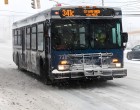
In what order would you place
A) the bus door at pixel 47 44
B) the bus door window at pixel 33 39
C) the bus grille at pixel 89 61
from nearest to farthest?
the bus grille at pixel 89 61 → the bus door at pixel 47 44 → the bus door window at pixel 33 39

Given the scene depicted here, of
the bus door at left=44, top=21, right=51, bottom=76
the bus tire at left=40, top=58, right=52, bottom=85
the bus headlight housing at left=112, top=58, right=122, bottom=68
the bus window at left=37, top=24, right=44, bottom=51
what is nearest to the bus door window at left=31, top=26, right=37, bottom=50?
the bus window at left=37, top=24, right=44, bottom=51

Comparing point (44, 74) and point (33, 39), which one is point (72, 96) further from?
point (33, 39)

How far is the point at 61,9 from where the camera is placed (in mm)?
14391

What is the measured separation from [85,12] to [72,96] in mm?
3273

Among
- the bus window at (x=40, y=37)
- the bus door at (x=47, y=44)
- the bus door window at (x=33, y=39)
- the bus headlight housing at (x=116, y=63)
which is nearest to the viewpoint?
the bus door at (x=47, y=44)

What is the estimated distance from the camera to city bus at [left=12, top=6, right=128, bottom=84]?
47.2 feet

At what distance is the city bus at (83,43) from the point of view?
14.4 m

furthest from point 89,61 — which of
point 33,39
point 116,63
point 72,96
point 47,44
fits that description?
point 33,39

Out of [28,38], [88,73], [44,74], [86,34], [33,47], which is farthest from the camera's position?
[28,38]

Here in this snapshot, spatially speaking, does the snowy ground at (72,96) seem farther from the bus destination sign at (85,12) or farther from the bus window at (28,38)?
the bus destination sign at (85,12)

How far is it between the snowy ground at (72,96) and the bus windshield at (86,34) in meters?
1.50

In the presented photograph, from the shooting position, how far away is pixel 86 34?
1462cm

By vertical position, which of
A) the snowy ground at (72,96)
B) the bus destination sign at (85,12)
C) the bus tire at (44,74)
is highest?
the bus destination sign at (85,12)

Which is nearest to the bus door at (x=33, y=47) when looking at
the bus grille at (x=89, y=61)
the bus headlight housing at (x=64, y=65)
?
the bus headlight housing at (x=64, y=65)
